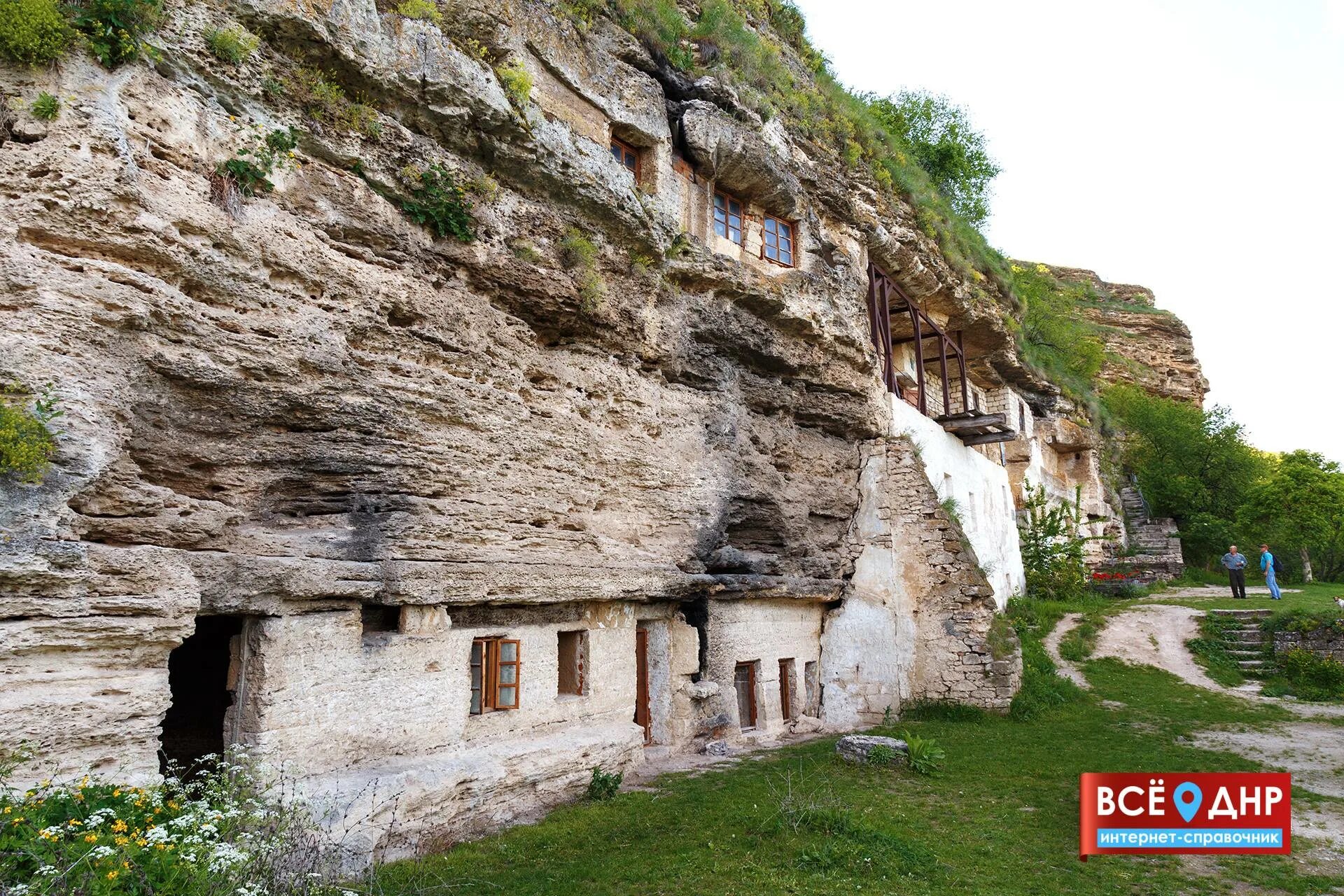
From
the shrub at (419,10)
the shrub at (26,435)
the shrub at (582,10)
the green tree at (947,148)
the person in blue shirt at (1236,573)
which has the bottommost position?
the person in blue shirt at (1236,573)

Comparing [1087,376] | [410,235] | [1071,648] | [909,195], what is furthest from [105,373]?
[1087,376]

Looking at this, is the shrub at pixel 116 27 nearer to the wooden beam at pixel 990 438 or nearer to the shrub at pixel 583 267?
the shrub at pixel 583 267

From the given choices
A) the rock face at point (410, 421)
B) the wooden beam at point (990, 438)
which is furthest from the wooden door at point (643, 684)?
the wooden beam at point (990, 438)

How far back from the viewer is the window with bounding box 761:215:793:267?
13.0 meters

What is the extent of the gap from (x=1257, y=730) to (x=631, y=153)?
12396mm

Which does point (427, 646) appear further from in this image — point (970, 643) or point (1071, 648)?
point (1071, 648)

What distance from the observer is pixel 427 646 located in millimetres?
7668

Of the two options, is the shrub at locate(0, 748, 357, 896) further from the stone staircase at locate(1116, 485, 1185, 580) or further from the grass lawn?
the stone staircase at locate(1116, 485, 1185, 580)

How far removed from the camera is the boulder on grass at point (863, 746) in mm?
10148

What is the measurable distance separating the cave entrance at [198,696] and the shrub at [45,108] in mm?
4982

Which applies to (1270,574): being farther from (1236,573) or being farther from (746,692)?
(746,692)

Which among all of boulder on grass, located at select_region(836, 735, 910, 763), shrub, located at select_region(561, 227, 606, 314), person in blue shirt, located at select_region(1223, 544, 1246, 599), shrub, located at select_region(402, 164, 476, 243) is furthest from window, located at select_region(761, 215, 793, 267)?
person in blue shirt, located at select_region(1223, 544, 1246, 599)

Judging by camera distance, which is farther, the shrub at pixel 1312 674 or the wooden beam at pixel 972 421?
the wooden beam at pixel 972 421

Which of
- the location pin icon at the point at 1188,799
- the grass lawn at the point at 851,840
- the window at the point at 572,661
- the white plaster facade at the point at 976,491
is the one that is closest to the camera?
the grass lawn at the point at 851,840
